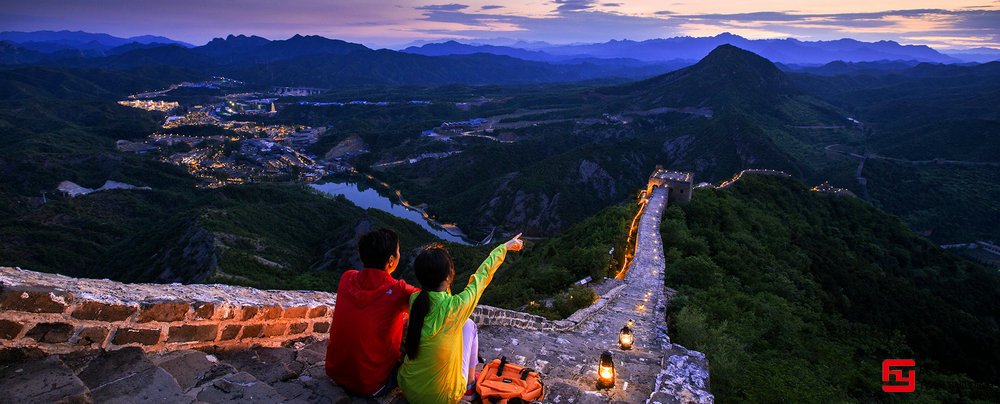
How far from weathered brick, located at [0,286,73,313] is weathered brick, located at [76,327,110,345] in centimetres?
25

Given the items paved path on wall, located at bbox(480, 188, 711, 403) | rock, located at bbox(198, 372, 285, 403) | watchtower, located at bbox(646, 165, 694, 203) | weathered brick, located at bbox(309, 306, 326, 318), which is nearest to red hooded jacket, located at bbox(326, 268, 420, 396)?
rock, located at bbox(198, 372, 285, 403)

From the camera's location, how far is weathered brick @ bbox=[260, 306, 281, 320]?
533 cm

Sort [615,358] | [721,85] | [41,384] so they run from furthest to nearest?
[721,85] < [615,358] < [41,384]

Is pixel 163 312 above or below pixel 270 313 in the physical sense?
above

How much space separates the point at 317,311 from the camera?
6.07 m

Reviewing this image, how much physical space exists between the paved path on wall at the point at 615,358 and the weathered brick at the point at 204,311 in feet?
13.4

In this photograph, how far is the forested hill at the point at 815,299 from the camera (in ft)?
37.1

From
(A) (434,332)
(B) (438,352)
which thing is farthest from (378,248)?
(B) (438,352)

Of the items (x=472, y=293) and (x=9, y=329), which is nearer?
(x=9, y=329)

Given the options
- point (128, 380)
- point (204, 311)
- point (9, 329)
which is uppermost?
point (9, 329)

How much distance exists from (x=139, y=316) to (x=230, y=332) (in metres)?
0.96

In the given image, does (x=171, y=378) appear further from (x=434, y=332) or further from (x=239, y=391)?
(x=434, y=332)

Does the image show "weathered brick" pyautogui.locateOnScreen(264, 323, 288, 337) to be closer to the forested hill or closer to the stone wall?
the stone wall

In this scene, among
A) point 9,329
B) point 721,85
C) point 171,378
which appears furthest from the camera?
point 721,85
